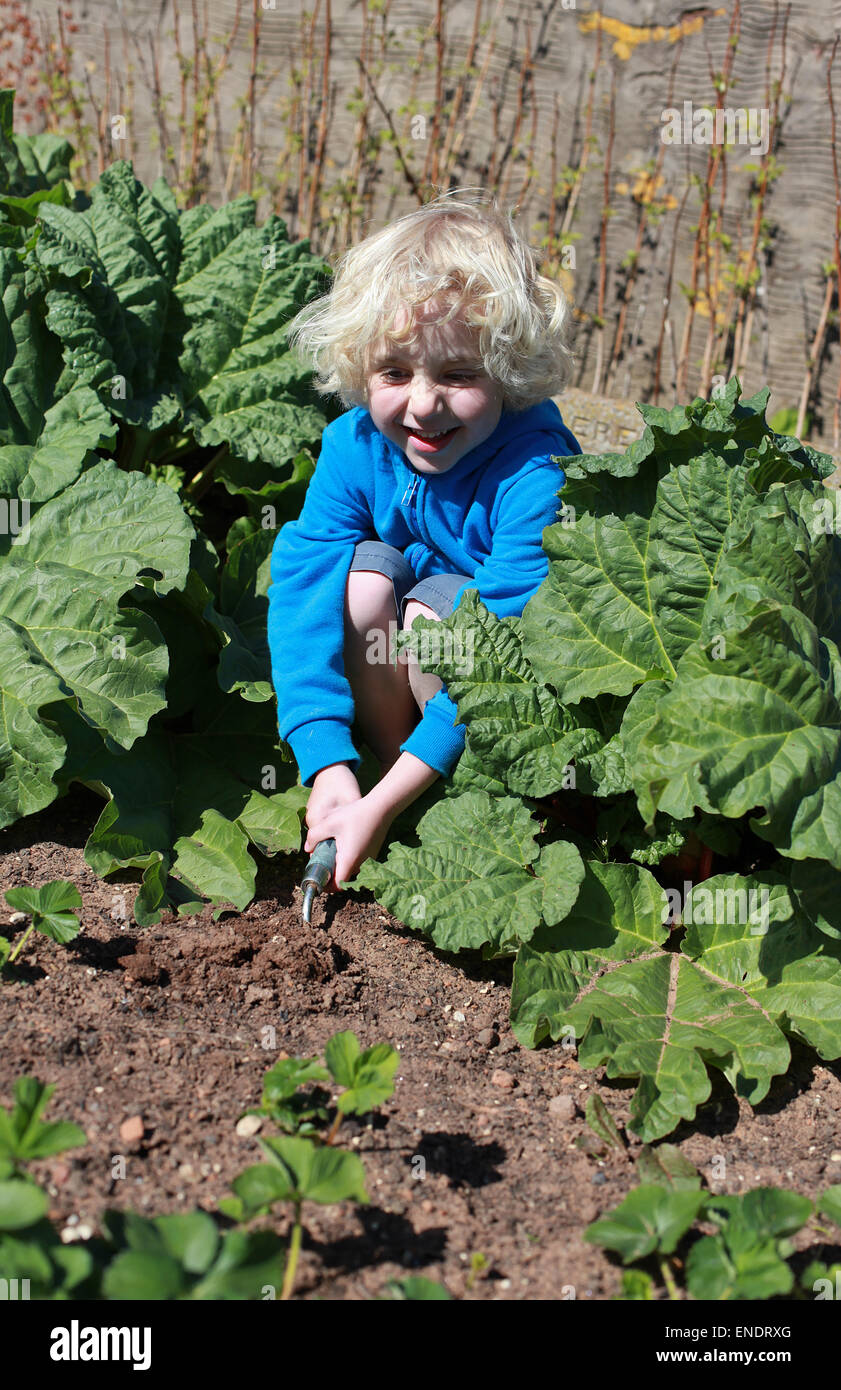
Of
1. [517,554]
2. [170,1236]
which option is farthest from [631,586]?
[170,1236]

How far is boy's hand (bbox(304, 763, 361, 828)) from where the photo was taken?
98.1 inches

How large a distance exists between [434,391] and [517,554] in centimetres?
39

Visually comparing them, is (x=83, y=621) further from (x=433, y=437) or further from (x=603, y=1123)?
(x=603, y=1123)

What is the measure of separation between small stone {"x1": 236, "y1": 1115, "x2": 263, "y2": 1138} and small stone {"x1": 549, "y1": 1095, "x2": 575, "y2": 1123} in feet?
1.65

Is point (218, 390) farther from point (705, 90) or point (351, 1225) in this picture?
point (705, 90)

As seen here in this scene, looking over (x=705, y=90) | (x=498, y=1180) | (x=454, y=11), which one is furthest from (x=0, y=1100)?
(x=454, y=11)

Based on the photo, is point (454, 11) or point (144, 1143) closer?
point (144, 1143)

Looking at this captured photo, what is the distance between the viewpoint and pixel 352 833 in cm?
240

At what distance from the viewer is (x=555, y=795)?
8.25 feet

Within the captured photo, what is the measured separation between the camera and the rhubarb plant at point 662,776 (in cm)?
192

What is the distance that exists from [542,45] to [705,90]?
825 mm

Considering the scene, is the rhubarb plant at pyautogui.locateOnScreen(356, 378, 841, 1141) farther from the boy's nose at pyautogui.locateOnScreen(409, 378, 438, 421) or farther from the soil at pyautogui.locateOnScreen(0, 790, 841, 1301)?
the boy's nose at pyautogui.locateOnScreen(409, 378, 438, 421)

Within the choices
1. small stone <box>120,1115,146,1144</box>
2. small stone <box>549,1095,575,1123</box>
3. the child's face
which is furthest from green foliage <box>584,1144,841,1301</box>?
the child's face

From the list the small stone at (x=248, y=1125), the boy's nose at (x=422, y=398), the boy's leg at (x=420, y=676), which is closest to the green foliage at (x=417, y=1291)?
the small stone at (x=248, y=1125)
